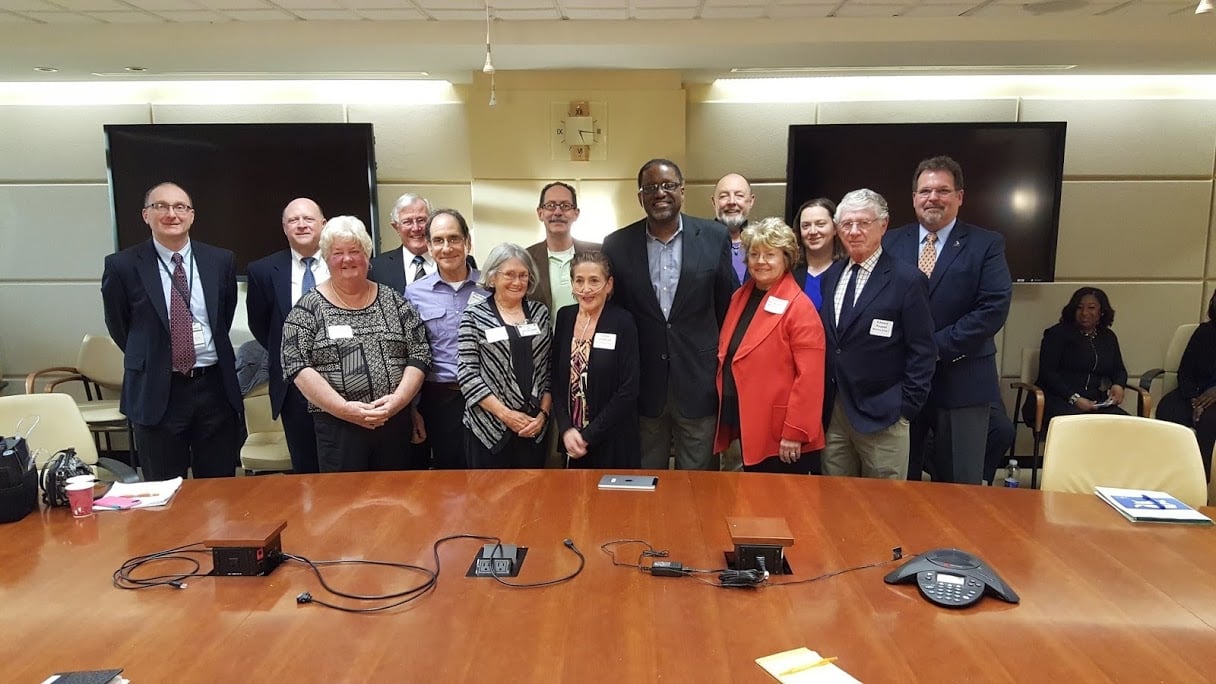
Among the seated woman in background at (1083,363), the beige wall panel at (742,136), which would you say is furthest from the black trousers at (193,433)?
the seated woman in background at (1083,363)

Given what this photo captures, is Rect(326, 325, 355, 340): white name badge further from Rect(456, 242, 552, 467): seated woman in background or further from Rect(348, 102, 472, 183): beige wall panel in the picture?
Rect(348, 102, 472, 183): beige wall panel

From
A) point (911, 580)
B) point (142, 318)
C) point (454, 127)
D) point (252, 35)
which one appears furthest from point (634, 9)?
point (911, 580)

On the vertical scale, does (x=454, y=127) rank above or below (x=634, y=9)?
below

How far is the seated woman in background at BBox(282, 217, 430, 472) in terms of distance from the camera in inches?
108

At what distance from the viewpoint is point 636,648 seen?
1.43m

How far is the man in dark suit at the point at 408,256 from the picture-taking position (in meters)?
3.33

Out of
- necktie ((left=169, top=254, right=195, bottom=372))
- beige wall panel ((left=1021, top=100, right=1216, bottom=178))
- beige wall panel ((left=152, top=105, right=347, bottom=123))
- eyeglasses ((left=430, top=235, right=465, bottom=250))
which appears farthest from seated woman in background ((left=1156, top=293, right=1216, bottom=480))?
beige wall panel ((left=152, top=105, right=347, bottom=123))

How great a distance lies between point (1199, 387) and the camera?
4.26 m

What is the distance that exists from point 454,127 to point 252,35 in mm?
1264

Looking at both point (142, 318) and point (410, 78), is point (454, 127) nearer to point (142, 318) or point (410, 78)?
point (410, 78)

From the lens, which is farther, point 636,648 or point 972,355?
point 972,355

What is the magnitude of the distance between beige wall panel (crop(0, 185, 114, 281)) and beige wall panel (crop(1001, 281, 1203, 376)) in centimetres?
585

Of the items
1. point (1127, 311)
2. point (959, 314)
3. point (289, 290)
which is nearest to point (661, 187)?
point (959, 314)

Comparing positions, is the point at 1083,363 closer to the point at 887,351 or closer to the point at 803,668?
the point at 887,351
